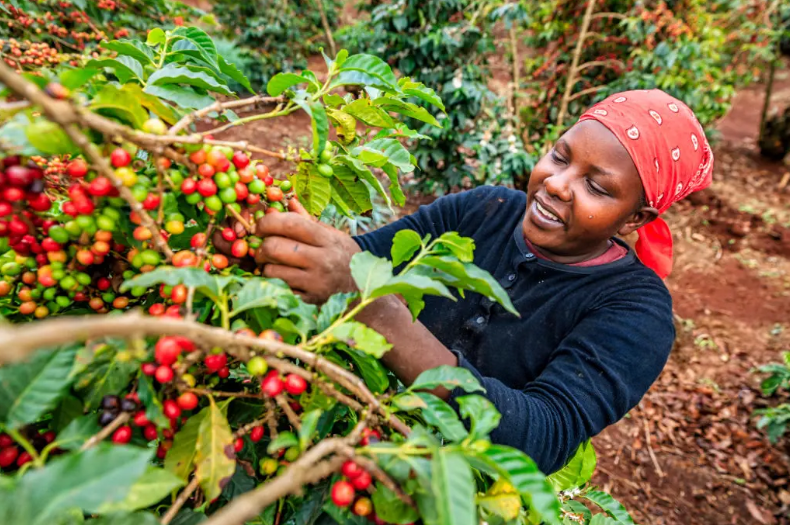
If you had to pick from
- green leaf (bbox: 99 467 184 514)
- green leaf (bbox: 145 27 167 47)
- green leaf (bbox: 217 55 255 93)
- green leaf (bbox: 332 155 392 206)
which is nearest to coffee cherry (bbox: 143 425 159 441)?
green leaf (bbox: 99 467 184 514)

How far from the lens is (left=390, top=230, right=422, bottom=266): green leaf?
0.86 meters

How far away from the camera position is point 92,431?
64cm

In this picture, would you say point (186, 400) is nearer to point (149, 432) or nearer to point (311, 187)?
point (149, 432)

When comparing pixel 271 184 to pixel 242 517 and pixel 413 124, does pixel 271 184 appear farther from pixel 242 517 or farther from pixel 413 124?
pixel 413 124

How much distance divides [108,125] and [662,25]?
585cm

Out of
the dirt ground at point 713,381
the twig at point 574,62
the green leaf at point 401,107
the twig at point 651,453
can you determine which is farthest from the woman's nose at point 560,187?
the twig at point 574,62

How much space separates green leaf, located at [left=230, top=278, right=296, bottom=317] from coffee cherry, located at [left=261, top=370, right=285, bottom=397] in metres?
0.11

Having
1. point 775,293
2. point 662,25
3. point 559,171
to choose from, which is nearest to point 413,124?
point 662,25

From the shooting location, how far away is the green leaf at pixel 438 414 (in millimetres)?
742

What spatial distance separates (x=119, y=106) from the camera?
70cm

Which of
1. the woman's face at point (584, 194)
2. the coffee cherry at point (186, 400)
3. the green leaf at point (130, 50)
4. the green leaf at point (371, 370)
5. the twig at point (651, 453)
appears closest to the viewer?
the coffee cherry at point (186, 400)

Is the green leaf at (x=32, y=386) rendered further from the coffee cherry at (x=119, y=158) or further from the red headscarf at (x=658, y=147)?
the red headscarf at (x=658, y=147)

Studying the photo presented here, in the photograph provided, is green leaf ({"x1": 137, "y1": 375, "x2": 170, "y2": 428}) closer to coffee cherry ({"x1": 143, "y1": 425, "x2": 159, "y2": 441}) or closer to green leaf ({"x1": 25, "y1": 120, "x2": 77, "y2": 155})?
coffee cherry ({"x1": 143, "y1": 425, "x2": 159, "y2": 441})

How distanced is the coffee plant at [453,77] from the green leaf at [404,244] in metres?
4.10
